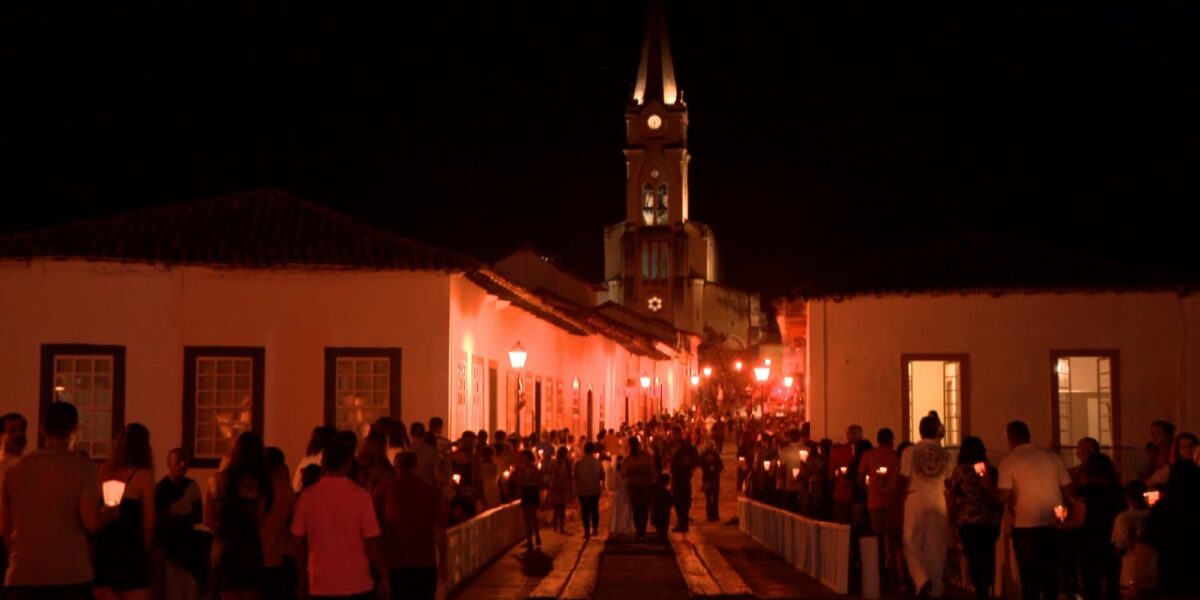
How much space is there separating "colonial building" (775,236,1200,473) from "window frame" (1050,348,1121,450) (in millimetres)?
14

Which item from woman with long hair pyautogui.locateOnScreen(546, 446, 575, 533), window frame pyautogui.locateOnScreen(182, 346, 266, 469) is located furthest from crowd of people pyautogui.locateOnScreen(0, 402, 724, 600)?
woman with long hair pyautogui.locateOnScreen(546, 446, 575, 533)

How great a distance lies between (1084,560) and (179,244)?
13583 millimetres

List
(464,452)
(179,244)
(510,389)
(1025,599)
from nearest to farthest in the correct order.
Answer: (1025,599)
(464,452)
(179,244)
(510,389)

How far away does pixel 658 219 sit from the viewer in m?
118

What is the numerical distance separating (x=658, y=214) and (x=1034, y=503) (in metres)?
104

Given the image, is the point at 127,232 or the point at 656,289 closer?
the point at 127,232

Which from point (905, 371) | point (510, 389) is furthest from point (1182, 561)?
point (510, 389)

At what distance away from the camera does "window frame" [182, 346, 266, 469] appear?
2291 centimetres

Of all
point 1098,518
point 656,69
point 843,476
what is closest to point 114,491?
Result: point 1098,518

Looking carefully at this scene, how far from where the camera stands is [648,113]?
11600 cm

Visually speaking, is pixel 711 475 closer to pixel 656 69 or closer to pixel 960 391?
pixel 960 391

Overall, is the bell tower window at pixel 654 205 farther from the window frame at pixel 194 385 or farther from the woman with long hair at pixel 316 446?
the woman with long hair at pixel 316 446

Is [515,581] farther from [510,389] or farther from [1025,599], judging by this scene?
[510,389]

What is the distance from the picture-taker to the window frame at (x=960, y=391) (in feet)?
79.2
